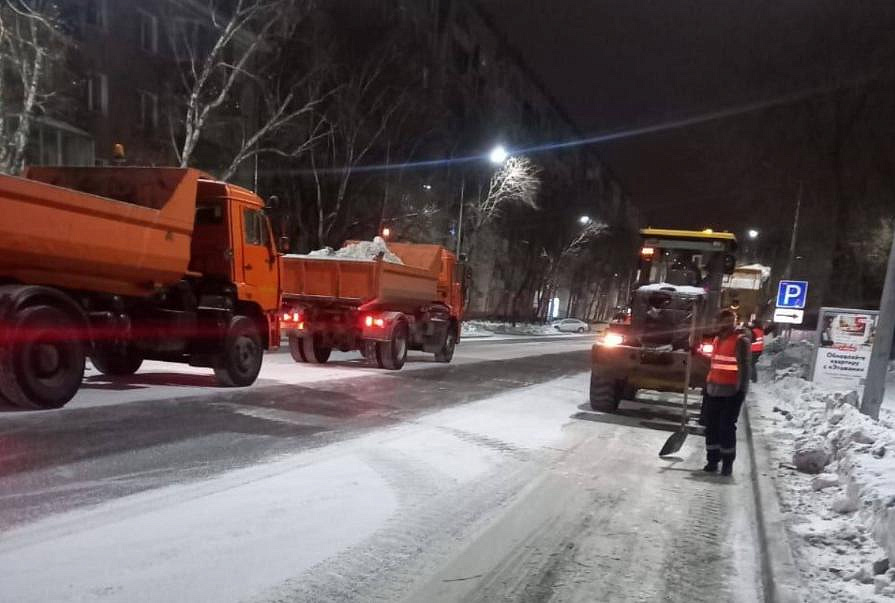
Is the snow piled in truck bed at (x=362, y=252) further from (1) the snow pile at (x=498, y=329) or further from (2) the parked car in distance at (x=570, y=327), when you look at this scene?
(2) the parked car in distance at (x=570, y=327)

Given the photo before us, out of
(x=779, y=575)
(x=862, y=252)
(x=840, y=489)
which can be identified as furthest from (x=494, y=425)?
(x=862, y=252)

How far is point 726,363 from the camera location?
21.9 feet

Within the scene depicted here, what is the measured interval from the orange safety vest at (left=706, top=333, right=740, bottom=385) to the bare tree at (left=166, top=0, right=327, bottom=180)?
1745cm

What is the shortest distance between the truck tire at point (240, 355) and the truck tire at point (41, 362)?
88.3 inches

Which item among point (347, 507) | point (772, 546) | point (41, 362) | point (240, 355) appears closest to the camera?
point (772, 546)

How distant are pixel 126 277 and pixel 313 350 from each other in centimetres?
586

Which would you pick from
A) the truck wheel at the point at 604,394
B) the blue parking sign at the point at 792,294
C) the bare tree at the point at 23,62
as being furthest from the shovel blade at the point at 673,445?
the bare tree at the point at 23,62

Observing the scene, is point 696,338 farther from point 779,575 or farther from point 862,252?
point 862,252

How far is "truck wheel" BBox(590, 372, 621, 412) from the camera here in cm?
996

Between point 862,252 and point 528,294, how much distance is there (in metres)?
25.1

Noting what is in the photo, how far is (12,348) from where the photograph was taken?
22.4 feet

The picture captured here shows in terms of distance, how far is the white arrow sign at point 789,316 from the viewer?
18.1 metres

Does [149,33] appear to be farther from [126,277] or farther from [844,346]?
[844,346]

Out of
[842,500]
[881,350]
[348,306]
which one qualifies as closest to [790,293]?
[881,350]
